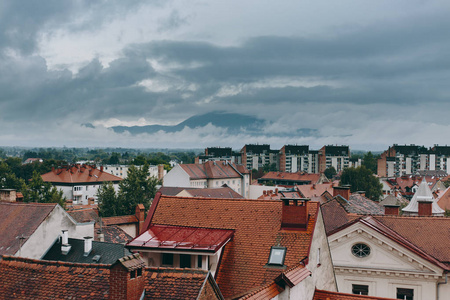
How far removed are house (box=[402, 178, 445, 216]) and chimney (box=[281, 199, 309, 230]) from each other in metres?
18.5

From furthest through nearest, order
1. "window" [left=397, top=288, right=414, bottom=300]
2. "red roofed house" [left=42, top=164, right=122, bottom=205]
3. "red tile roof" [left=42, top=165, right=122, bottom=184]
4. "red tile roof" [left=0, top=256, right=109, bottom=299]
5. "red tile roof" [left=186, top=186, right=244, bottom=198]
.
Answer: "red tile roof" [left=42, top=165, right=122, bottom=184] → "red roofed house" [left=42, top=164, right=122, bottom=205] → "red tile roof" [left=186, top=186, right=244, bottom=198] → "window" [left=397, top=288, right=414, bottom=300] → "red tile roof" [left=0, top=256, right=109, bottom=299]

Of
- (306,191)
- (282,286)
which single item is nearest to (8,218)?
(282,286)

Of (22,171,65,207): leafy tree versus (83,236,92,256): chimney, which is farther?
(22,171,65,207): leafy tree

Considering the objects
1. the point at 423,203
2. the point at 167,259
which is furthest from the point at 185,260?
the point at 423,203

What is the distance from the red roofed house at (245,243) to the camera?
64.4 ft

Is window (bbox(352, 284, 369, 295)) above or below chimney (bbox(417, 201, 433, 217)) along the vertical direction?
below

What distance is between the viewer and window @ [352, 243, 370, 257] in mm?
27359

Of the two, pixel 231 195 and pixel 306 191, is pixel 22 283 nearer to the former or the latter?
pixel 231 195

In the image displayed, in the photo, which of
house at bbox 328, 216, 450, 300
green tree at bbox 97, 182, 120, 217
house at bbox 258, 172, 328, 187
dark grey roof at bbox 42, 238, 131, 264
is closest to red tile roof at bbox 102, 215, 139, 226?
dark grey roof at bbox 42, 238, 131, 264

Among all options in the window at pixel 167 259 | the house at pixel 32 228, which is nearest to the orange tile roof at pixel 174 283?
the window at pixel 167 259

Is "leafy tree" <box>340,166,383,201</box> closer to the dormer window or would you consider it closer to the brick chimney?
the dormer window

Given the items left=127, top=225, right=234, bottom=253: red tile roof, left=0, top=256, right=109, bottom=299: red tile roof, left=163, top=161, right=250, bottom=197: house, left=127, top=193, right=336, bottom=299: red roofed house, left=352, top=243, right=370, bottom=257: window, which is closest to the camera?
left=0, top=256, right=109, bottom=299: red tile roof

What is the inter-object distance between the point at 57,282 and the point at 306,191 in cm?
10196

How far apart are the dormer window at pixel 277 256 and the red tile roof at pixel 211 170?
354 feet
